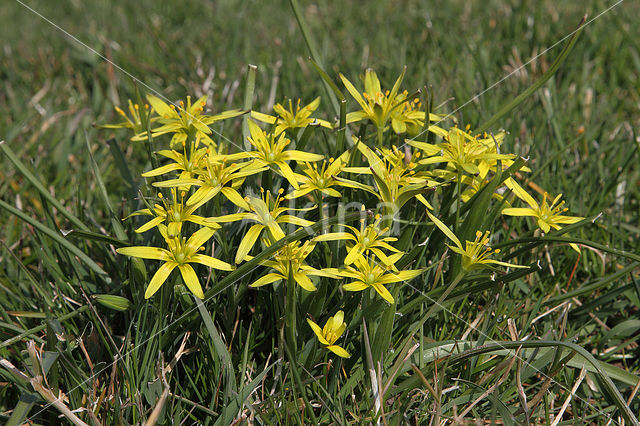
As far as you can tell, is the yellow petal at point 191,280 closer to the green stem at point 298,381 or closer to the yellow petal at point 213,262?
the yellow petal at point 213,262

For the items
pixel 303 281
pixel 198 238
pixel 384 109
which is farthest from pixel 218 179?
pixel 384 109

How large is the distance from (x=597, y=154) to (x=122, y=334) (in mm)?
2437

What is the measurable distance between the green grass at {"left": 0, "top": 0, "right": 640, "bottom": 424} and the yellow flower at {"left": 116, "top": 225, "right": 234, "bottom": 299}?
8 centimetres

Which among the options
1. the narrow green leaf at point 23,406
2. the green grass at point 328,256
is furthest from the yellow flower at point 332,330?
the narrow green leaf at point 23,406

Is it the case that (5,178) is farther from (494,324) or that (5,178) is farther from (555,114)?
(555,114)

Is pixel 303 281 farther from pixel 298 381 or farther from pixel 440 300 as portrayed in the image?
pixel 440 300

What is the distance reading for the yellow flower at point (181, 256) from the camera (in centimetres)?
172

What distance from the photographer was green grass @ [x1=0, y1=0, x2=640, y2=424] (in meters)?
1.90

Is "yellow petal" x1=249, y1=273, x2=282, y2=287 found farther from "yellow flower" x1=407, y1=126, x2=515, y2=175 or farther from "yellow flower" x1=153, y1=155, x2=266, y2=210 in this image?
"yellow flower" x1=407, y1=126, x2=515, y2=175

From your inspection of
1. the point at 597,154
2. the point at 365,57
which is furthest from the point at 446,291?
the point at 365,57

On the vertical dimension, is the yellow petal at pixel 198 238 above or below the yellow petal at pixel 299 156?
below

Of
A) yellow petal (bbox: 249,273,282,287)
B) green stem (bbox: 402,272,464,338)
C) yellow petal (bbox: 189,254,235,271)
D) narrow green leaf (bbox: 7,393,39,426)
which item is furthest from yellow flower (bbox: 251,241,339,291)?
narrow green leaf (bbox: 7,393,39,426)

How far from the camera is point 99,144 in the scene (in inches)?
150

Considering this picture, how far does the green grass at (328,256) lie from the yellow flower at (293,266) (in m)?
0.16
